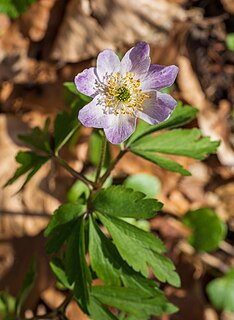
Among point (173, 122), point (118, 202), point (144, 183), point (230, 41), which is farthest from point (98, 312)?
point (230, 41)

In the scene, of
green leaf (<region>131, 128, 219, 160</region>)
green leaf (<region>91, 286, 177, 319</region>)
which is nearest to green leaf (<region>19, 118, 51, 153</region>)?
green leaf (<region>131, 128, 219, 160</region>)

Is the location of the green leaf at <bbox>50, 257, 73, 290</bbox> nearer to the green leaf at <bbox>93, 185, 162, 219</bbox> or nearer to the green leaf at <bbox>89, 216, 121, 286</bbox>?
the green leaf at <bbox>89, 216, 121, 286</bbox>

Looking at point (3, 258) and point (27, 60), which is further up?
point (27, 60)

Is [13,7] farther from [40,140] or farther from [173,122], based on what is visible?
[173,122]

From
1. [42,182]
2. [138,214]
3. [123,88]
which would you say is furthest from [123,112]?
[42,182]

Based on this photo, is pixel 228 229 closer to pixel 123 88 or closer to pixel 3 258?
pixel 3 258

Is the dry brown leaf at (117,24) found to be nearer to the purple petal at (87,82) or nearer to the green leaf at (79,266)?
the purple petal at (87,82)
